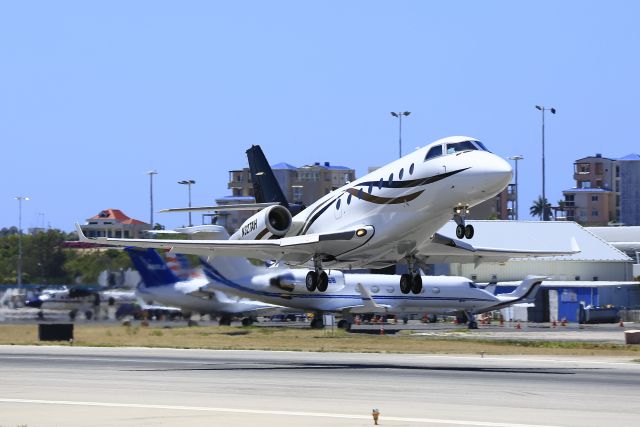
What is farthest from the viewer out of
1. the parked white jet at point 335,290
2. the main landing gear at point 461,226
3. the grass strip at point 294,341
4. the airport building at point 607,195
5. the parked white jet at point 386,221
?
the airport building at point 607,195

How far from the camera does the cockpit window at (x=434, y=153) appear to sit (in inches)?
1361

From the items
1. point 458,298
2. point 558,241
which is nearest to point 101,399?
point 458,298

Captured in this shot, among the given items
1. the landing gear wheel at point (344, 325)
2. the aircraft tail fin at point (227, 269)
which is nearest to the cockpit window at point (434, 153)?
the aircraft tail fin at point (227, 269)

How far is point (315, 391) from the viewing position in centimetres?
2630

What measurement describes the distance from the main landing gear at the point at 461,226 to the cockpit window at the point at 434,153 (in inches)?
70.1

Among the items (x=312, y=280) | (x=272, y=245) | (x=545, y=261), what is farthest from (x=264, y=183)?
(x=545, y=261)

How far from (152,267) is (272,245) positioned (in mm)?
23542

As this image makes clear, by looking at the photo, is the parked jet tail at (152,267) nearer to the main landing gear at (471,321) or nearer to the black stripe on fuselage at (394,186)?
the main landing gear at (471,321)

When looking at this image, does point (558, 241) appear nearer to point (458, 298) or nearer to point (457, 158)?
point (458, 298)

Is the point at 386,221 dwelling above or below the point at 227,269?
above

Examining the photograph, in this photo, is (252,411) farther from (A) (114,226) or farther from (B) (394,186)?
(A) (114,226)

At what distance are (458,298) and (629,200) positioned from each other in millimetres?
99524

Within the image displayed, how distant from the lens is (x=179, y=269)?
60.7m

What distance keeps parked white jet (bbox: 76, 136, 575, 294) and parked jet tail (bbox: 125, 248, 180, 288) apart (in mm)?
18621
